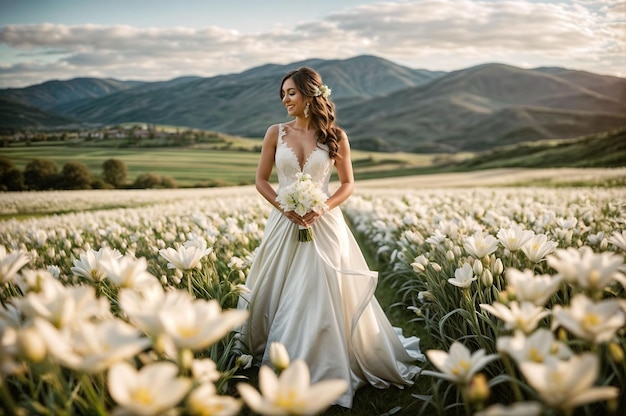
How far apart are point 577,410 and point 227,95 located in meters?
198

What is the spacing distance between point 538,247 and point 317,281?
211cm

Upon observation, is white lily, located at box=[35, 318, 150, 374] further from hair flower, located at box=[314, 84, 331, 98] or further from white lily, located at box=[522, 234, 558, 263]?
hair flower, located at box=[314, 84, 331, 98]

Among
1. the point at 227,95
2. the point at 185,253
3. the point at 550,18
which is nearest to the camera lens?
the point at 185,253

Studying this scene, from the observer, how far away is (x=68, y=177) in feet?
60.8

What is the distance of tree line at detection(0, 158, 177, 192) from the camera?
15.1 m

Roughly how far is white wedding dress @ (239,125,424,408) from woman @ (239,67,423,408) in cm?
1

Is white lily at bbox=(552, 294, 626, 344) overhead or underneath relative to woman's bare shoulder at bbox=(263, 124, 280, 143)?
underneath

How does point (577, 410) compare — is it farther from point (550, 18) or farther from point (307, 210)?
point (550, 18)

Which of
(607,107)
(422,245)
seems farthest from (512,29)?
(607,107)

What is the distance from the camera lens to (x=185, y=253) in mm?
3482

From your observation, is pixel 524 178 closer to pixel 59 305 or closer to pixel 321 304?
pixel 321 304

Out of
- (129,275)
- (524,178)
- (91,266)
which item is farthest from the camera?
(524,178)

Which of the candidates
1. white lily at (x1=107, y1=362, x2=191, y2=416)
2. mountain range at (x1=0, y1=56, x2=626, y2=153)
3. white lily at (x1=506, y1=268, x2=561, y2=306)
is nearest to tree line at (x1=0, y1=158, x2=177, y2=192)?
mountain range at (x1=0, y1=56, x2=626, y2=153)

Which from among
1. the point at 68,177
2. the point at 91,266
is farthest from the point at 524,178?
the point at 91,266
